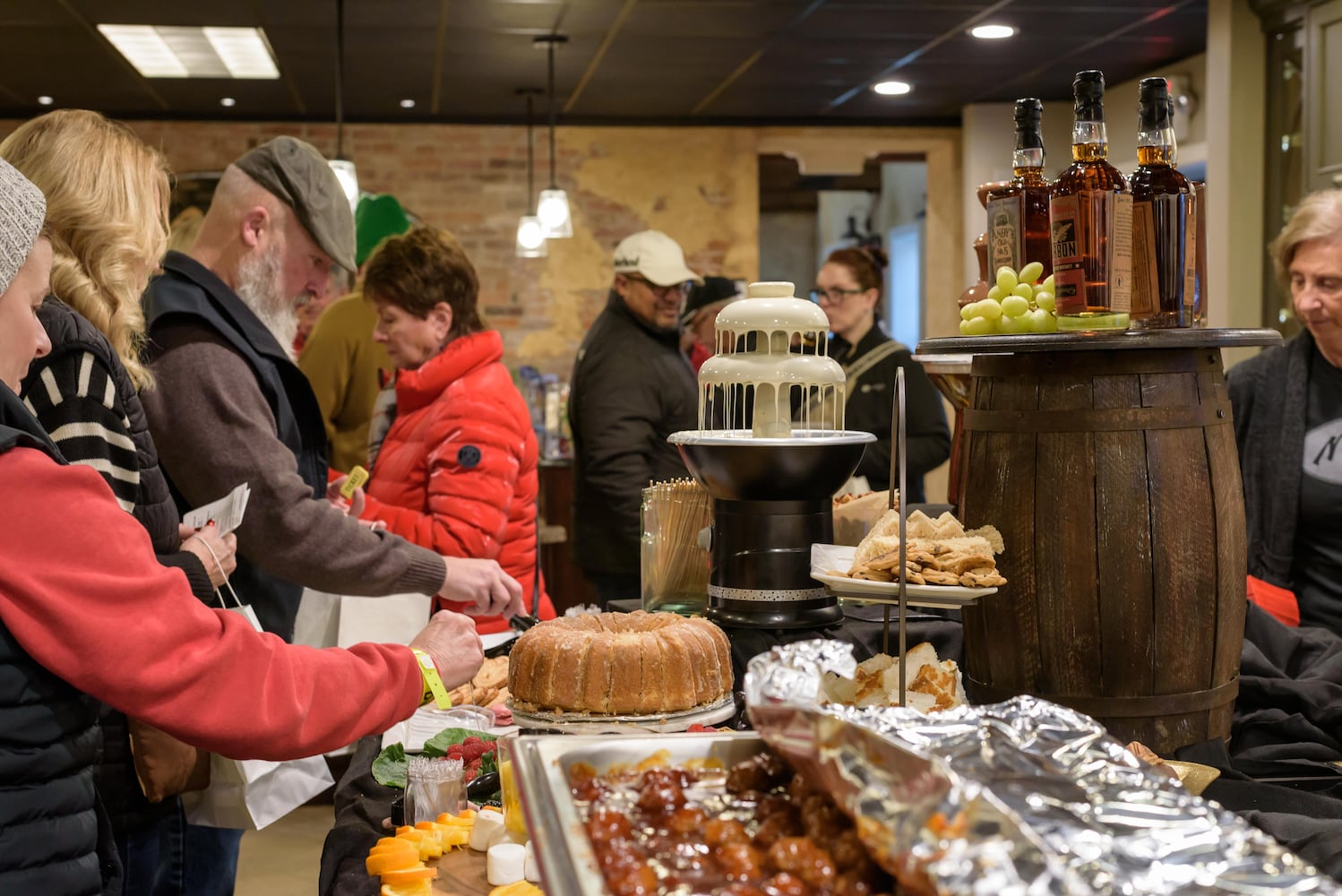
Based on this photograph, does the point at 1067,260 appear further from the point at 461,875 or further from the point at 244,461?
the point at 244,461

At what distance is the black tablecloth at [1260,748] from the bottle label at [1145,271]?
556mm

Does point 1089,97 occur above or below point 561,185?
below

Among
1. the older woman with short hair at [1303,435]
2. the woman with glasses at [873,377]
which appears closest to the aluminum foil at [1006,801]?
the older woman with short hair at [1303,435]

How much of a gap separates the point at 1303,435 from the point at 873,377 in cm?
189

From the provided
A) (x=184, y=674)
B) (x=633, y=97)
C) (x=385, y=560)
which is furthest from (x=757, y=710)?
(x=633, y=97)

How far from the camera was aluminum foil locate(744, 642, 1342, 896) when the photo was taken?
0.78 metres

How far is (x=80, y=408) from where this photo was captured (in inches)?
73.5

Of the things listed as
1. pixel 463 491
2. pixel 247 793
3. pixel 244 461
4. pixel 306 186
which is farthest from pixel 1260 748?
pixel 306 186

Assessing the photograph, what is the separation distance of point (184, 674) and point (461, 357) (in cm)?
193

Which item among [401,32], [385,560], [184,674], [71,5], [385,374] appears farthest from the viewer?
[401,32]

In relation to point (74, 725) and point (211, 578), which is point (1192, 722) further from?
point (211, 578)

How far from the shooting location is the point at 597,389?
13.5 feet

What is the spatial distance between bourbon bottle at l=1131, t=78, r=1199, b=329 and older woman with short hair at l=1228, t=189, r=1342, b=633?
4.02 ft

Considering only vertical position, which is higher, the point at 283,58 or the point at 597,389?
the point at 283,58
